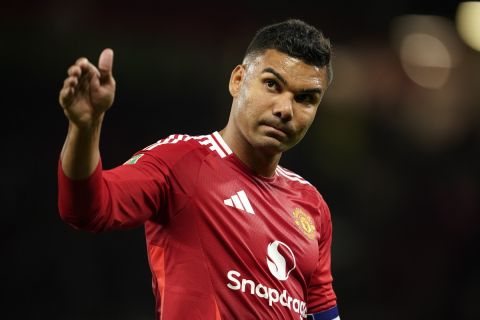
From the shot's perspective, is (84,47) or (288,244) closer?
(288,244)

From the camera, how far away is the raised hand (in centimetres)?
148

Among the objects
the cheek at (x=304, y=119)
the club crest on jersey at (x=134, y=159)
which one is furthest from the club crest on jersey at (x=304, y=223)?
the club crest on jersey at (x=134, y=159)

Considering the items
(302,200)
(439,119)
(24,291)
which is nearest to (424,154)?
(439,119)

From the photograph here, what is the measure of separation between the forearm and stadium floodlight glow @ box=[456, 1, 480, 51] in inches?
226

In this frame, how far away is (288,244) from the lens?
222 centimetres

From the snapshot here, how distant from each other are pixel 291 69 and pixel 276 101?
12 centimetres

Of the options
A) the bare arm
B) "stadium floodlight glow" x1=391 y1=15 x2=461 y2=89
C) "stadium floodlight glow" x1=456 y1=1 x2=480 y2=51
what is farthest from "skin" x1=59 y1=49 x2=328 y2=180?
"stadium floodlight glow" x1=456 y1=1 x2=480 y2=51

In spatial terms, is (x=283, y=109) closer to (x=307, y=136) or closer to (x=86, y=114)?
(x=86, y=114)

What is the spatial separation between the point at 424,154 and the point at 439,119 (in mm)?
389

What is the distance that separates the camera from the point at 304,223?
7.76 feet

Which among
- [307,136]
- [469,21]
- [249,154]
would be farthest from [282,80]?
[469,21]

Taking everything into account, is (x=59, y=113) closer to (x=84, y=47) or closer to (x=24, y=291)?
(x=84, y=47)

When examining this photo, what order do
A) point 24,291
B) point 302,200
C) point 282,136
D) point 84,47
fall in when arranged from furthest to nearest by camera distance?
point 84,47
point 24,291
point 302,200
point 282,136

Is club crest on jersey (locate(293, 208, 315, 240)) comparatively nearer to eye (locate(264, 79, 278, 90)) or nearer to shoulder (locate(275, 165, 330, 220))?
shoulder (locate(275, 165, 330, 220))
